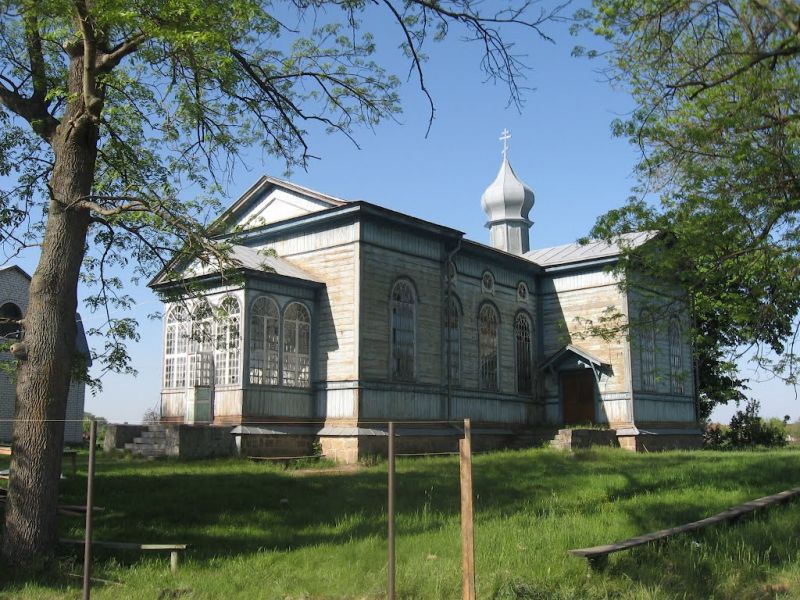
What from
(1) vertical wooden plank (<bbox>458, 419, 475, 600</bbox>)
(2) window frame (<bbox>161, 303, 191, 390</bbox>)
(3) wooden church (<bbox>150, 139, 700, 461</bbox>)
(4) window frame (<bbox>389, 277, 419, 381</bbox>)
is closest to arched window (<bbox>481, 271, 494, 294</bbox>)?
(3) wooden church (<bbox>150, 139, 700, 461</bbox>)

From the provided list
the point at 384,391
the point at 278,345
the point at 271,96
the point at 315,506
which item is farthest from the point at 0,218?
the point at 384,391

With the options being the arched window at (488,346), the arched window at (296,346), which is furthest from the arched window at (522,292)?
the arched window at (296,346)

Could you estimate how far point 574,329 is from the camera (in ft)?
84.7

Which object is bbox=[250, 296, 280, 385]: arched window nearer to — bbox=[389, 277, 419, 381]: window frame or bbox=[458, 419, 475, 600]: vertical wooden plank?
bbox=[389, 277, 419, 381]: window frame

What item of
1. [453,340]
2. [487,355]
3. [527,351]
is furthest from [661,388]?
[453,340]

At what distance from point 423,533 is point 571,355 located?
1609cm

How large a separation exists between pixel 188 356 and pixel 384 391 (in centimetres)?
482

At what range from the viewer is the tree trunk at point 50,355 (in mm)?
9273

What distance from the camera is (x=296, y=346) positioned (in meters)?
20.1

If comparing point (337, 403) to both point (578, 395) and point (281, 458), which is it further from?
point (578, 395)

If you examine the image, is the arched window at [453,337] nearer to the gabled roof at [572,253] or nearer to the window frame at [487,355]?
the window frame at [487,355]

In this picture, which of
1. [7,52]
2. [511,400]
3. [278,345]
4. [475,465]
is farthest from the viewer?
[511,400]

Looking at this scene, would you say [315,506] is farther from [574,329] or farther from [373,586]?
[574,329]

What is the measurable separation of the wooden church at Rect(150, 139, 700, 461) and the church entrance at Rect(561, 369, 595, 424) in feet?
0.13
